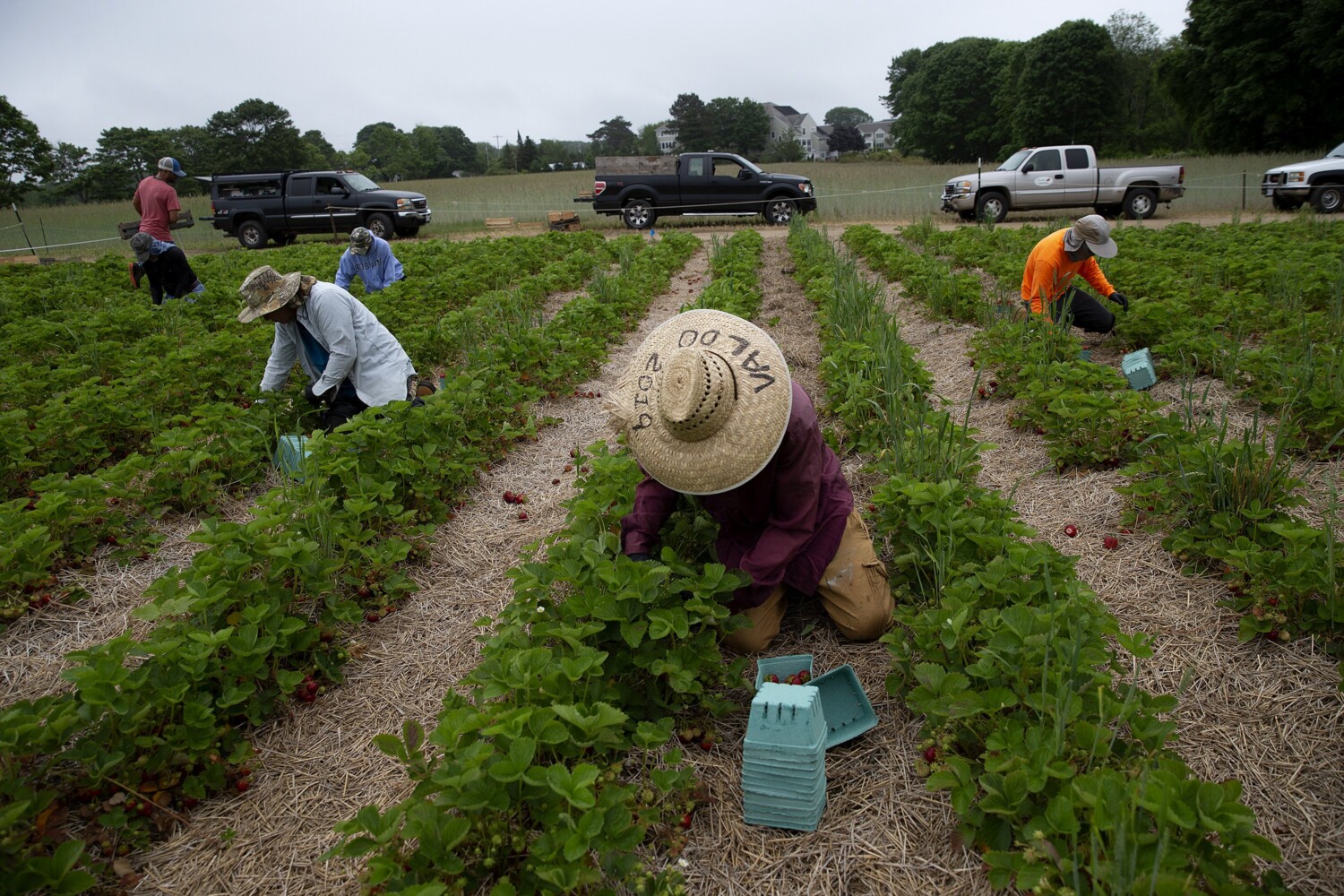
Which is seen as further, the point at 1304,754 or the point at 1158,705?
the point at 1304,754

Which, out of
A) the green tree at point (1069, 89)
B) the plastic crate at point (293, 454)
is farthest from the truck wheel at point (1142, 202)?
the green tree at point (1069, 89)

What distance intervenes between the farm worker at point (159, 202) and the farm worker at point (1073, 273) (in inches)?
329

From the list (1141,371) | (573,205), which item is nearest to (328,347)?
(1141,371)

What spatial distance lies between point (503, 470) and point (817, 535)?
→ 2379mm

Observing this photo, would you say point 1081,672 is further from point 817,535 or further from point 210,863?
point 210,863

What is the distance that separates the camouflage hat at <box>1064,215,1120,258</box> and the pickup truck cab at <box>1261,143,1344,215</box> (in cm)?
1170

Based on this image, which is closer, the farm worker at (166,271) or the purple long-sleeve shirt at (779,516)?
the purple long-sleeve shirt at (779,516)

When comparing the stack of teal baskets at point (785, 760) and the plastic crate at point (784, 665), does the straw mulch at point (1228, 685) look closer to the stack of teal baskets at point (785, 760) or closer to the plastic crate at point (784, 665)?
the stack of teal baskets at point (785, 760)

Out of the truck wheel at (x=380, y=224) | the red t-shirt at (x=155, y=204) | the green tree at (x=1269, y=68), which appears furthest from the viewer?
the green tree at (x=1269, y=68)

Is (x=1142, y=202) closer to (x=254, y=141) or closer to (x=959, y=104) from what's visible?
(x=959, y=104)

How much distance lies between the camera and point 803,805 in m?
1.93

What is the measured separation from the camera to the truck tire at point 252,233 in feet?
55.7

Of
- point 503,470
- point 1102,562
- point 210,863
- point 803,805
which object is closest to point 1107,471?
point 1102,562

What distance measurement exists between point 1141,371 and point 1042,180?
12.4 meters
